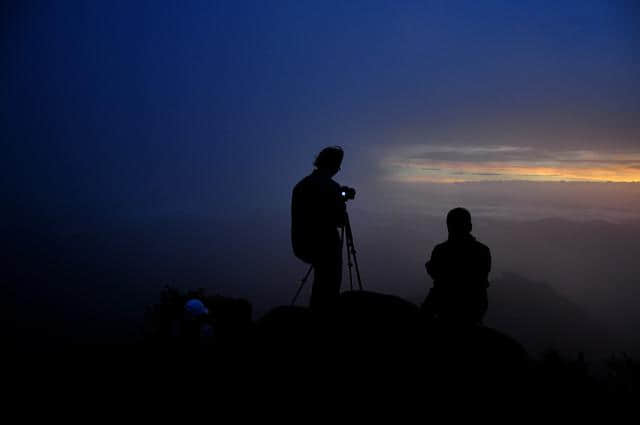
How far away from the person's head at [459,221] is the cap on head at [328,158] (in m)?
2.04

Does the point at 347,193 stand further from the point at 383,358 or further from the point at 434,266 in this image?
the point at 383,358

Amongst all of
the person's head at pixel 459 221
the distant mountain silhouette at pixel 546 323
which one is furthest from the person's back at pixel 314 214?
the distant mountain silhouette at pixel 546 323

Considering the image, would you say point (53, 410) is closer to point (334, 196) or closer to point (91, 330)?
point (334, 196)

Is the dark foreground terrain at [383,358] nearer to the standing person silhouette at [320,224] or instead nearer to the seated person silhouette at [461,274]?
the seated person silhouette at [461,274]

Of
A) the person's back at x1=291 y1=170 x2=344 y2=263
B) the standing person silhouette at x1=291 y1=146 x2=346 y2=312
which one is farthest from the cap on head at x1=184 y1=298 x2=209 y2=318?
the person's back at x1=291 y1=170 x2=344 y2=263

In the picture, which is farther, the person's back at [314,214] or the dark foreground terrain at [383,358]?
the person's back at [314,214]

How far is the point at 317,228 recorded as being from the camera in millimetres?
5672

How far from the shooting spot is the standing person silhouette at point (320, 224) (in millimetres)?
5625

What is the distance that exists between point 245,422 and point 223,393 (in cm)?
86

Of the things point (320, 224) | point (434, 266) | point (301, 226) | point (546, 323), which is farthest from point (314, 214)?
point (546, 323)

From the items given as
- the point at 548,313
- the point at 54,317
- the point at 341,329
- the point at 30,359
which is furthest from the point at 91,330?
the point at 548,313

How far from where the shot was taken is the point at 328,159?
5.83m

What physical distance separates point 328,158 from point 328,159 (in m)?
0.02

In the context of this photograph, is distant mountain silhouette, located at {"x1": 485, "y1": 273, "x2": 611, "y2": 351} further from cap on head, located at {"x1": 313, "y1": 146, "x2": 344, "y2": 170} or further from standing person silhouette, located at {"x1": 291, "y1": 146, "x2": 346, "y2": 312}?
cap on head, located at {"x1": 313, "y1": 146, "x2": 344, "y2": 170}
